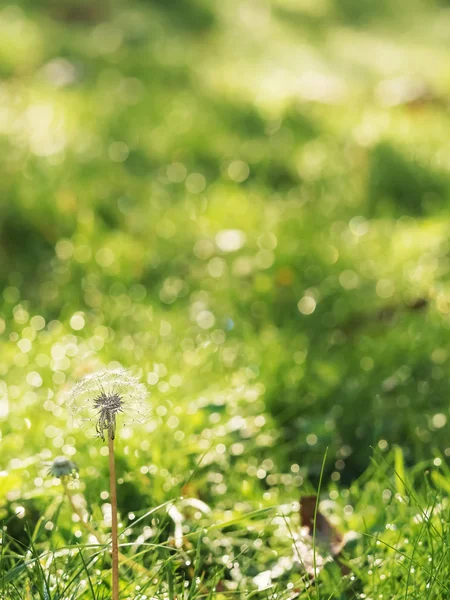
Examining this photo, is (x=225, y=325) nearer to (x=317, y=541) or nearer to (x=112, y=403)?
(x=317, y=541)

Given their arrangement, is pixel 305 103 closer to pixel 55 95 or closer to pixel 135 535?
pixel 55 95

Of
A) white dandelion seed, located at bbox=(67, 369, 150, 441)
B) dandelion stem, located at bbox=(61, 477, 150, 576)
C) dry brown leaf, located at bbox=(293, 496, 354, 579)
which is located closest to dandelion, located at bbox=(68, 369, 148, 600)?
white dandelion seed, located at bbox=(67, 369, 150, 441)

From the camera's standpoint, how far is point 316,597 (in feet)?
4.23

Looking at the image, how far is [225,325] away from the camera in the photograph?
2723 mm

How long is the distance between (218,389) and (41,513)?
0.73 metres

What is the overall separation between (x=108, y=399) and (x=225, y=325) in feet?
5.21

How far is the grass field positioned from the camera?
1.54 metres

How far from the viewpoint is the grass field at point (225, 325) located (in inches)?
60.7

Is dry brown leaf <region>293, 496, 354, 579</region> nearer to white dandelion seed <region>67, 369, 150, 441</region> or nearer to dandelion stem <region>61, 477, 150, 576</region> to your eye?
dandelion stem <region>61, 477, 150, 576</region>

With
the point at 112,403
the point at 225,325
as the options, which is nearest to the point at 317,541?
the point at 112,403

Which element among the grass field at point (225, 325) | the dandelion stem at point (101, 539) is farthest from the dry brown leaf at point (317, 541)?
the dandelion stem at point (101, 539)

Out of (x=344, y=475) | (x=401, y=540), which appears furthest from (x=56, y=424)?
(x=401, y=540)

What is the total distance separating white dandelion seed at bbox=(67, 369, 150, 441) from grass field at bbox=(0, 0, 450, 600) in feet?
0.17

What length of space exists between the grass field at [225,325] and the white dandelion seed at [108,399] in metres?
0.05
